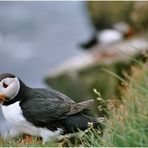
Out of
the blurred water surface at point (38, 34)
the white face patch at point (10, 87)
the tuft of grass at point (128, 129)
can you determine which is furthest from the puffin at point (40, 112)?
the blurred water surface at point (38, 34)

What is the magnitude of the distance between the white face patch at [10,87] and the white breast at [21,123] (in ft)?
0.34

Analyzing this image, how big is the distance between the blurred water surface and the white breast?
13.7 metres

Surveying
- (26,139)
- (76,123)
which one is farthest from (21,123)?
(76,123)

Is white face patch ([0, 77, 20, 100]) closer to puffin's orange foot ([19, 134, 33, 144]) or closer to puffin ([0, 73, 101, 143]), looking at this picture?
puffin ([0, 73, 101, 143])

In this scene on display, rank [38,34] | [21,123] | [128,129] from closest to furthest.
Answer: [128,129] < [21,123] < [38,34]

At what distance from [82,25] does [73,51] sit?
3.08 m

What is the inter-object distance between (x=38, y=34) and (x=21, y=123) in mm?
20160

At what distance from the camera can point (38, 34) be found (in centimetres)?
2616

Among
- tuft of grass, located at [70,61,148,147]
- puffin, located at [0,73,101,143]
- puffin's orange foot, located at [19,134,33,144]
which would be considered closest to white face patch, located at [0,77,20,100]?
puffin, located at [0,73,101,143]

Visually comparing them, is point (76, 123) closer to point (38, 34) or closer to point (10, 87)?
point (10, 87)

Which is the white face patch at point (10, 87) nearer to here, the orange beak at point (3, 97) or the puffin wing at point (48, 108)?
the orange beak at point (3, 97)

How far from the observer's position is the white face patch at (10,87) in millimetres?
6145

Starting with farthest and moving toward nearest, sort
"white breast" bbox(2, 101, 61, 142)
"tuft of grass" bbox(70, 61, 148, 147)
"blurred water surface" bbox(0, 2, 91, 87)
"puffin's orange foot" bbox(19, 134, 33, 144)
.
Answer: "blurred water surface" bbox(0, 2, 91, 87), "white breast" bbox(2, 101, 61, 142), "puffin's orange foot" bbox(19, 134, 33, 144), "tuft of grass" bbox(70, 61, 148, 147)

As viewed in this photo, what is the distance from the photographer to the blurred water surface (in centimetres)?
2275
